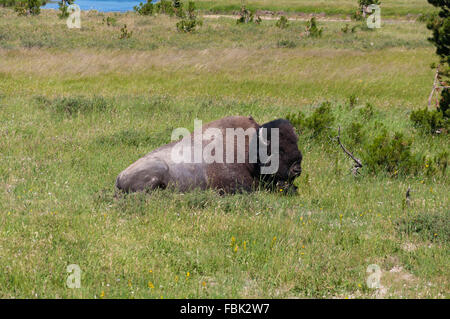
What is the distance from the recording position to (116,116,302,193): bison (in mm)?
6812

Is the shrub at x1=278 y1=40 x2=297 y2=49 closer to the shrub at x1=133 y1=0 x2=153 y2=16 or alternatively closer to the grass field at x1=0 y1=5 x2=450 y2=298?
the grass field at x1=0 y1=5 x2=450 y2=298

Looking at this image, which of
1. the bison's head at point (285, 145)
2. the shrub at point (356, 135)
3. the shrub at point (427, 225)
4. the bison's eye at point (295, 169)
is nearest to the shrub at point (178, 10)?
the shrub at point (356, 135)

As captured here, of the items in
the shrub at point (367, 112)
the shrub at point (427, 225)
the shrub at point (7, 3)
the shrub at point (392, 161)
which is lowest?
the shrub at point (427, 225)

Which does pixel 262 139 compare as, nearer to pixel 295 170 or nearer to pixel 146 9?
pixel 295 170

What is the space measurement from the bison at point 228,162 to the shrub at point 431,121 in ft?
18.2

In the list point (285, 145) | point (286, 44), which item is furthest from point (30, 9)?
point (285, 145)

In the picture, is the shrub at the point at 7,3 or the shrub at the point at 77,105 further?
the shrub at the point at 7,3

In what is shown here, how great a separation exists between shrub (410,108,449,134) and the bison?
5.54 metres

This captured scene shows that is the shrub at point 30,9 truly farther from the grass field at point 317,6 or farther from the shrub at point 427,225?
the shrub at point 427,225

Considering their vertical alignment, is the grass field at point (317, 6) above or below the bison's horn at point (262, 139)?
above

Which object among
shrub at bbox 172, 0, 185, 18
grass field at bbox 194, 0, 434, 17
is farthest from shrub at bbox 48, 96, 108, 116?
grass field at bbox 194, 0, 434, 17

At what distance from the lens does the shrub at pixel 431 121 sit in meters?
10.9

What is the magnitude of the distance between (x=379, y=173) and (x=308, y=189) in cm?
162
